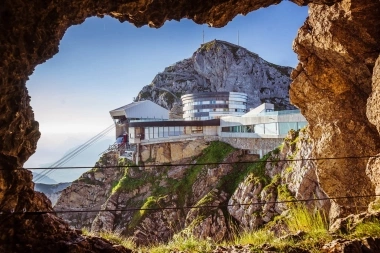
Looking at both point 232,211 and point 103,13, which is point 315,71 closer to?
point 103,13

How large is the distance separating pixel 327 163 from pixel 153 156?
29.6 m

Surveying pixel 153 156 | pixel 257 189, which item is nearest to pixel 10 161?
pixel 257 189

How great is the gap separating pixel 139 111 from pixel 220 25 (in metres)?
41.2

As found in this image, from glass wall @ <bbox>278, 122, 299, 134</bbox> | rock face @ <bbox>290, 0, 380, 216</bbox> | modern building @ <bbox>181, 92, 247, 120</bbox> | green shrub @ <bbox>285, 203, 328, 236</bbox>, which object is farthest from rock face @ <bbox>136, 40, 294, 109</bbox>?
green shrub @ <bbox>285, 203, 328, 236</bbox>

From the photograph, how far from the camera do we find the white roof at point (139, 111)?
152ft

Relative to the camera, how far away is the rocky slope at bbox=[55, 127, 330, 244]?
67.7 feet

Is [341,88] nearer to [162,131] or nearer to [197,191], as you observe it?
[197,191]

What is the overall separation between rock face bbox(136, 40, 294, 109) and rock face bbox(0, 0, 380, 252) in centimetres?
6333

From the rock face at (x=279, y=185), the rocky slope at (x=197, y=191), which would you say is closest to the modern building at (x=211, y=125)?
the rocky slope at (x=197, y=191)

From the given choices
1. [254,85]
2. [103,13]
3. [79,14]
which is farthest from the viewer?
[254,85]

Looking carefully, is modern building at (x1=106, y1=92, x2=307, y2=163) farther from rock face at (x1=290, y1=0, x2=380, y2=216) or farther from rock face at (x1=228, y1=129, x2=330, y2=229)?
rock face at (x1=290, y1=0, x2=380, y2=216)

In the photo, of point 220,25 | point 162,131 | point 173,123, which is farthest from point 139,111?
point 220,25

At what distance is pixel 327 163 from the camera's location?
10.3 meters

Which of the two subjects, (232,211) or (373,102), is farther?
(232,211)
